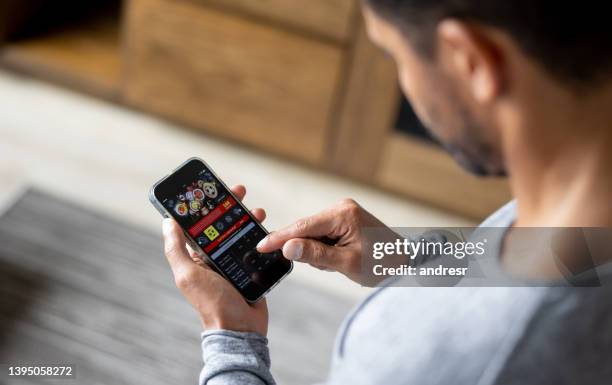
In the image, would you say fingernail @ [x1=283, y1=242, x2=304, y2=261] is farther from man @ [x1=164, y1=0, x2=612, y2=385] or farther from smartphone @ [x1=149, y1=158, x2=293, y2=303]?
man @ [x1=164, y1=0, x2=612, y2=385]

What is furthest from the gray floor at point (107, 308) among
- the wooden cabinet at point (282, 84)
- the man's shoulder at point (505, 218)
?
the man's shoulder at point (505, 218)

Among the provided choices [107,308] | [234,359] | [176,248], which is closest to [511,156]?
[234,359]

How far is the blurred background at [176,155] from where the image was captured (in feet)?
5.16

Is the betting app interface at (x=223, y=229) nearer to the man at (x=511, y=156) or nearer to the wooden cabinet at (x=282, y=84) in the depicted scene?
the man at (x=511, y=156)

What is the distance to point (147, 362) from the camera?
150 centimetres

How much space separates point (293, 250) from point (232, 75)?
3.35 ft

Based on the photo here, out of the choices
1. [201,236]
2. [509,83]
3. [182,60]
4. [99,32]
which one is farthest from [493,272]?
[99,32]

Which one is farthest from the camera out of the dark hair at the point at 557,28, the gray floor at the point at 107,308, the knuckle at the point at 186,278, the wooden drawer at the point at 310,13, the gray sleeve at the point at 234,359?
the wooden drawer at the point at 310,13

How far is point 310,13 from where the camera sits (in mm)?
1770

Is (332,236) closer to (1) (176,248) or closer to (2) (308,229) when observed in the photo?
Answer: (2) (308,229)

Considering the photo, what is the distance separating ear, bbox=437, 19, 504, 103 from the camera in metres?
0.56

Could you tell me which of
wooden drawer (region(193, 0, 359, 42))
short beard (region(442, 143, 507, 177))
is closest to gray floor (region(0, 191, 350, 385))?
wooden drawer (region(193, 0, 359, 42))

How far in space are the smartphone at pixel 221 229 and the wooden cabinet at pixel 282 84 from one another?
81cm

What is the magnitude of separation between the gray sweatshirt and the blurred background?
85cm
